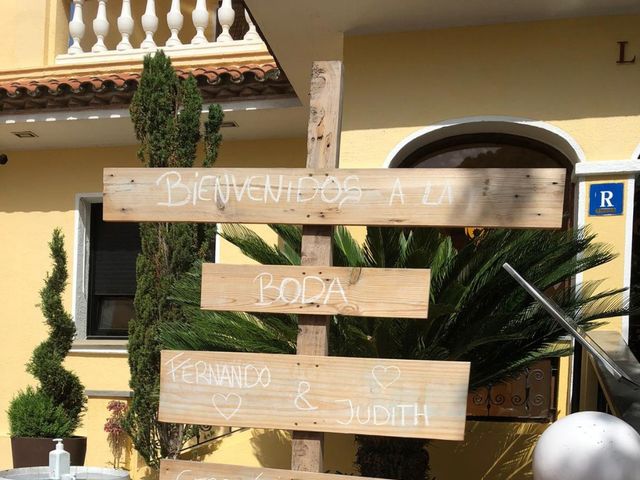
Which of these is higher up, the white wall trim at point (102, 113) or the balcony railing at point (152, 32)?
the balcony railing at point (152, 32)

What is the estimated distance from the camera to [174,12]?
9945 mm

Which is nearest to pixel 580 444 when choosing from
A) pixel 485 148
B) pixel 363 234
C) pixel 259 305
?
pixel 259 305

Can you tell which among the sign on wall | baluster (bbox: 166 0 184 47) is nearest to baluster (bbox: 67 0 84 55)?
baluster (bbox: 166 0 184 47)

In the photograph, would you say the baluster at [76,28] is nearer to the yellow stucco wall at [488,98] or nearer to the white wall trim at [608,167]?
the yellow stucco wall at [488,98]

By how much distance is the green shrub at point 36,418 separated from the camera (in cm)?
798

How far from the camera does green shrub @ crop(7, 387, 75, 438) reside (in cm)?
798

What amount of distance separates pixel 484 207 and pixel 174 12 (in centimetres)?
738

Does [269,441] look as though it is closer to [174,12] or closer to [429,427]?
[429,427]

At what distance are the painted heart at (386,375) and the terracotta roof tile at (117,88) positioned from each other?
17.7 ft

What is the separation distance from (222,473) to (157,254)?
4.07 meters

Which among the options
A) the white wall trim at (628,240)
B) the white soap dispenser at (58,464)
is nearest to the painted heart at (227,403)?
the white soap dispenser at (58,464)

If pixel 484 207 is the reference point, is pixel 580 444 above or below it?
below

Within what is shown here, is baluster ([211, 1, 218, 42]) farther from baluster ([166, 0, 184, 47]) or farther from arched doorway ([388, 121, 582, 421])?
arched doorway ([388, 121, 582, 421])

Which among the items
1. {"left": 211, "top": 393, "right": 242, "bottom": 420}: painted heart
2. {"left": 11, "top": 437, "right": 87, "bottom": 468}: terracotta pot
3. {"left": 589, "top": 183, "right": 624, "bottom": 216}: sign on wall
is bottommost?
{"left": 11, "top": 437, "right": 87, "bottom": 468}: terracotta pot
